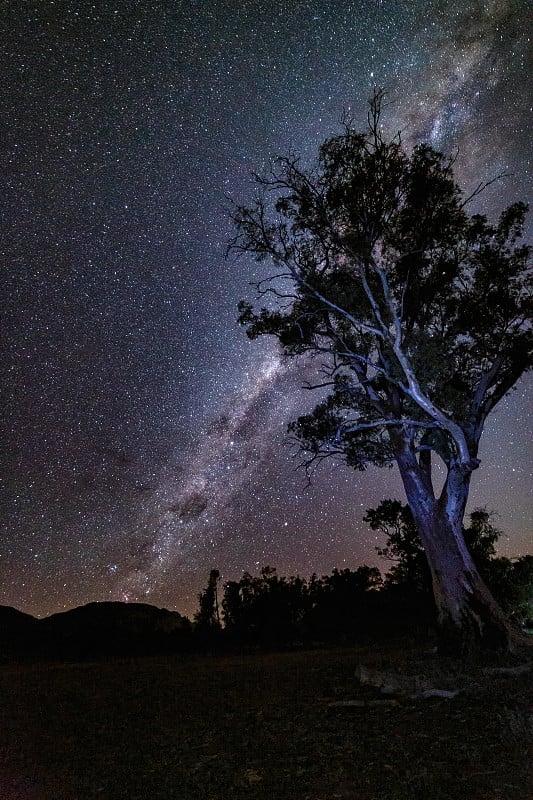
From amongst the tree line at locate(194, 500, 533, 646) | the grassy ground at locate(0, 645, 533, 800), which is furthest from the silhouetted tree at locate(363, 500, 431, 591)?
the grassy ground at locate(0, 645, 533, 800)

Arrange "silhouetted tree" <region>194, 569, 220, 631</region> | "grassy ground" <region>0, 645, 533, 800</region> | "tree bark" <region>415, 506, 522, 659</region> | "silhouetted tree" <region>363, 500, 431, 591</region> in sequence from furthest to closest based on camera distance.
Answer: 1. "silhouetted tree" <region>194, 569, 220, 631</region>
2. "silhouetted tree" <region>363, 500, 431, 591</region>
3. "tree bark" <region>415, 506, 522, 659</region>
4. "grassy ground" <region>0, 645, 533, 800</region>

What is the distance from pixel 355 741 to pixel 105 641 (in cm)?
4467

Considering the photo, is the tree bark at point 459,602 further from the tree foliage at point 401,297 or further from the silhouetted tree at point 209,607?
the silhouetted tree at point 209,607

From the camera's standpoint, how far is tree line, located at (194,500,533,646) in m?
34.7

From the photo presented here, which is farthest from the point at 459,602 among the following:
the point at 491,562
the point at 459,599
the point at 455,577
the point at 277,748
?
the point at 491,562

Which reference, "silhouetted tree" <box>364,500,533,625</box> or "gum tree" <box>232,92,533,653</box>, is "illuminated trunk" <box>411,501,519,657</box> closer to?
"gum tree" <box>232,92,533,653</box>

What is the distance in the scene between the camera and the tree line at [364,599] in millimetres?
34656

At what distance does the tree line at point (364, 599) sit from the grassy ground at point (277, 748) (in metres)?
13.0

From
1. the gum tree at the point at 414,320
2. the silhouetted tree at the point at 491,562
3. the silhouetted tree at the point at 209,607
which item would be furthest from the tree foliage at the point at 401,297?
the silhouetted tree at the point at 209,607

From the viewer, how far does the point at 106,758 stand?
7.35 m

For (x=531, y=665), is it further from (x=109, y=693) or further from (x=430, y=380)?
(x=109, y=693)

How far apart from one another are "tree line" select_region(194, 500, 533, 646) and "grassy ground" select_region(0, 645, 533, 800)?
513 inches

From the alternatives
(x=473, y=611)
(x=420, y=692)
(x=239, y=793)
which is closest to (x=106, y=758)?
(x=239, y=793)

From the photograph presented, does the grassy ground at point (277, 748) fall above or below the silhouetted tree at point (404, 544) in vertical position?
below
